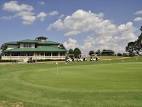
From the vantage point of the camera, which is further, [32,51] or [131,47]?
[131,47]

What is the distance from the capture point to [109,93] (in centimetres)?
2147

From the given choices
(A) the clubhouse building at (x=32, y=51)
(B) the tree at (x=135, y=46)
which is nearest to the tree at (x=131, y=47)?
(B) the tree at (x=135, y=46)

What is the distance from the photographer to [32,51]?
110250 millimetres

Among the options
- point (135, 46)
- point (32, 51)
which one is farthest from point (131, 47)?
point (32, 51)

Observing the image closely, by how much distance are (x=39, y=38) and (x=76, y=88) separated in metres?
100

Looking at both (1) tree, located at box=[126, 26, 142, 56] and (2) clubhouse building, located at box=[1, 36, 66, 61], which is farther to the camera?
(1) tree, located at box=[126, 26, 142, 56]

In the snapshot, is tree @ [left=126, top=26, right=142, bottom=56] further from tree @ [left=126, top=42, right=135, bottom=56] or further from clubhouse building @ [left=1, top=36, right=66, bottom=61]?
clubhouse building @ [left=1, top=36, right=66, bottom=61]

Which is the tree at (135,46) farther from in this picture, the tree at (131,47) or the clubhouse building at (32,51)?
the clubhouse building at (32,51)

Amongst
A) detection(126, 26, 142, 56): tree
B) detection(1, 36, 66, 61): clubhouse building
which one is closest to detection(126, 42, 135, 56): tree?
detection(126, 26, 142, 56): tree

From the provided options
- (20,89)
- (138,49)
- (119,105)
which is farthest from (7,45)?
(119,105)

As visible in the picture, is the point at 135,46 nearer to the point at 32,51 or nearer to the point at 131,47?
the point at 131,47

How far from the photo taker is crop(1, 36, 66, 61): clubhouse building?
108 m

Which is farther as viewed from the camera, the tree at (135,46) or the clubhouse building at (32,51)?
the tree at (135,46)

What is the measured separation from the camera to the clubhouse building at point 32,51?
107938 millimetres
